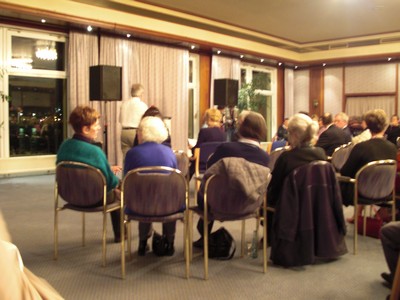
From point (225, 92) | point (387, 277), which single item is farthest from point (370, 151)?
point (225, 92)

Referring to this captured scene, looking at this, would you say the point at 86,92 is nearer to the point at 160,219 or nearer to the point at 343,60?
the point at 160,219

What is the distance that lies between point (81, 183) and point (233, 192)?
1.13 meters

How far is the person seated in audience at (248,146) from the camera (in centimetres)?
328

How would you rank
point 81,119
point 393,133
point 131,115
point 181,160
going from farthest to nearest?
point 393,133, point 131,115, point 181,160, point 81,119

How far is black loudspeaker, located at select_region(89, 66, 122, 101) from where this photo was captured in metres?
7.55

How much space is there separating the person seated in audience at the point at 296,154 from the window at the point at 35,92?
6153mm

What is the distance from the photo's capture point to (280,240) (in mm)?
3381

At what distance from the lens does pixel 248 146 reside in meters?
3.32

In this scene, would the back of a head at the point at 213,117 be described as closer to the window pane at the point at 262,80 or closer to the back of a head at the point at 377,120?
the back of a head at the point at 377,120

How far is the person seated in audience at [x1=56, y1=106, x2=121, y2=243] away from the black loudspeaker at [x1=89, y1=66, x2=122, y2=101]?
409 centimetres

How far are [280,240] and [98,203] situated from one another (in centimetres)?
142

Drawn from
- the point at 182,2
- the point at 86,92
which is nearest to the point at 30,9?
the point at 86,92

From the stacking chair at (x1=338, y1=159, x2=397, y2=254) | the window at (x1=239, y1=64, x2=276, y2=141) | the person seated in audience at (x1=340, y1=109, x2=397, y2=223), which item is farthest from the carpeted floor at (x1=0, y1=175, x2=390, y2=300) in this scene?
the window at (x1=239, y1=64, x2=276, y2=141)

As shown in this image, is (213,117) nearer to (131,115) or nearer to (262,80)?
(131,115)
